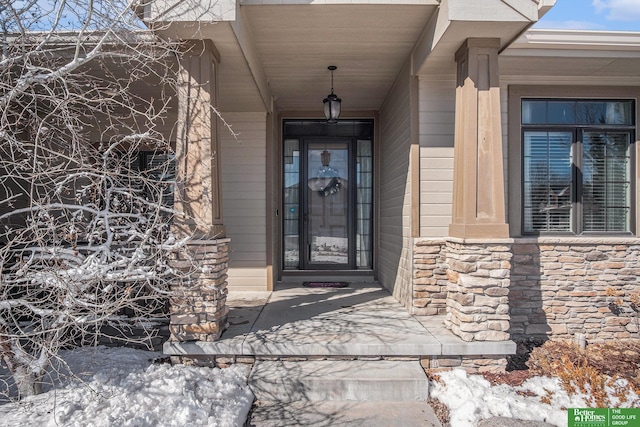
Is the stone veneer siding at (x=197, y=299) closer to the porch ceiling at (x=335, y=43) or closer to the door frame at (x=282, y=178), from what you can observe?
the porch ceiling at (x=335, y=43)

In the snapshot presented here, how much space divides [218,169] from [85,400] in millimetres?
2094

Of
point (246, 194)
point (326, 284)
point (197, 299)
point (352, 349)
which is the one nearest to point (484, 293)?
point (352, 349)

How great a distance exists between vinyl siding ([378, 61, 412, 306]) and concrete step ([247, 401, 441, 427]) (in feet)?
4.96

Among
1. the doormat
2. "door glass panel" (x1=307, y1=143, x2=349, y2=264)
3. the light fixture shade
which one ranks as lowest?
the doormat

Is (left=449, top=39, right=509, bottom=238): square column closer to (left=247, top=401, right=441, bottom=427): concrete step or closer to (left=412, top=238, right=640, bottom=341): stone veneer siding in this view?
(left=412, top=238, right=640, bottom=341): stone veneer siding

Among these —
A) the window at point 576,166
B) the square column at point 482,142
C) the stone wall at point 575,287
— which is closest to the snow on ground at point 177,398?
the stone wall at point 575,287

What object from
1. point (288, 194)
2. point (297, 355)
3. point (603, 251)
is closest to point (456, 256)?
point (297, 355)

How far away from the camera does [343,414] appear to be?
3.01m

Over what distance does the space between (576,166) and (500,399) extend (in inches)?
120

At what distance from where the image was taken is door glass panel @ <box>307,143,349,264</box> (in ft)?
22.3

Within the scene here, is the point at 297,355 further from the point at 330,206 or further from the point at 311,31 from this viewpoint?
the point at 330,206

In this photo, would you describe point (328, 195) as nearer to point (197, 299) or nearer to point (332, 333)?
point (332, 333)

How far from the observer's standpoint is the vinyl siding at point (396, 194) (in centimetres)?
465

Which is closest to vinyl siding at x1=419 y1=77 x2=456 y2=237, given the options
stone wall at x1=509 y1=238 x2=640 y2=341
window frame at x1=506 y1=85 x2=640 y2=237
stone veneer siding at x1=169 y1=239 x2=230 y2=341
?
window frame at x1=506 y1=85 x2=640 y2=237
